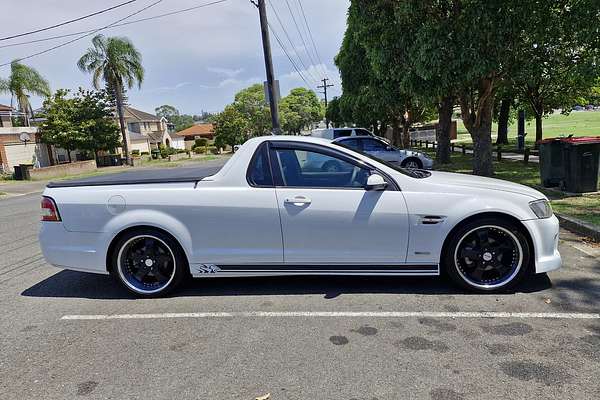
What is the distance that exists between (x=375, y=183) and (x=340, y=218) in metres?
0.47

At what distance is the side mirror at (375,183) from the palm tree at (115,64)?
3764 centimetres

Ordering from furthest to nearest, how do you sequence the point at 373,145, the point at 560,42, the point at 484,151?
the point at 373,145
the point at 484,151
the point at 560,42

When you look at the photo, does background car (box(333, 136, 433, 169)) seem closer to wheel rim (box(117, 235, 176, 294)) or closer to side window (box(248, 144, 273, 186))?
side window (box(248, 144, 273, 186))

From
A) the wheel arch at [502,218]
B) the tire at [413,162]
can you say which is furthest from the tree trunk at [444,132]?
the wheel arch at [502,218]

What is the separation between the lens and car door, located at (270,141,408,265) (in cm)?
402

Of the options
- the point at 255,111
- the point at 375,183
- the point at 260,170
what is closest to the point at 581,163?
the point at 375,183

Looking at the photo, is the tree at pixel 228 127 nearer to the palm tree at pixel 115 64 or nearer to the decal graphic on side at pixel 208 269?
the palm tree at pixel 115 64

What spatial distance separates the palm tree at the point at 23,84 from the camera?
39.5 meters

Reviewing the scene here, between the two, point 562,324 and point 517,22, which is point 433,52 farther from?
point 562,324

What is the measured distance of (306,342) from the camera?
131 inches

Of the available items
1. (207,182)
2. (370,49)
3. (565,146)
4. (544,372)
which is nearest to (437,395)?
(544,372)

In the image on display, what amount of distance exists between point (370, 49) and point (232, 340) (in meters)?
10.3

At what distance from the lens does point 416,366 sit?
2.94 metres

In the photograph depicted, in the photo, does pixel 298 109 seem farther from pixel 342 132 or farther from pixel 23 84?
pixel 342 132
